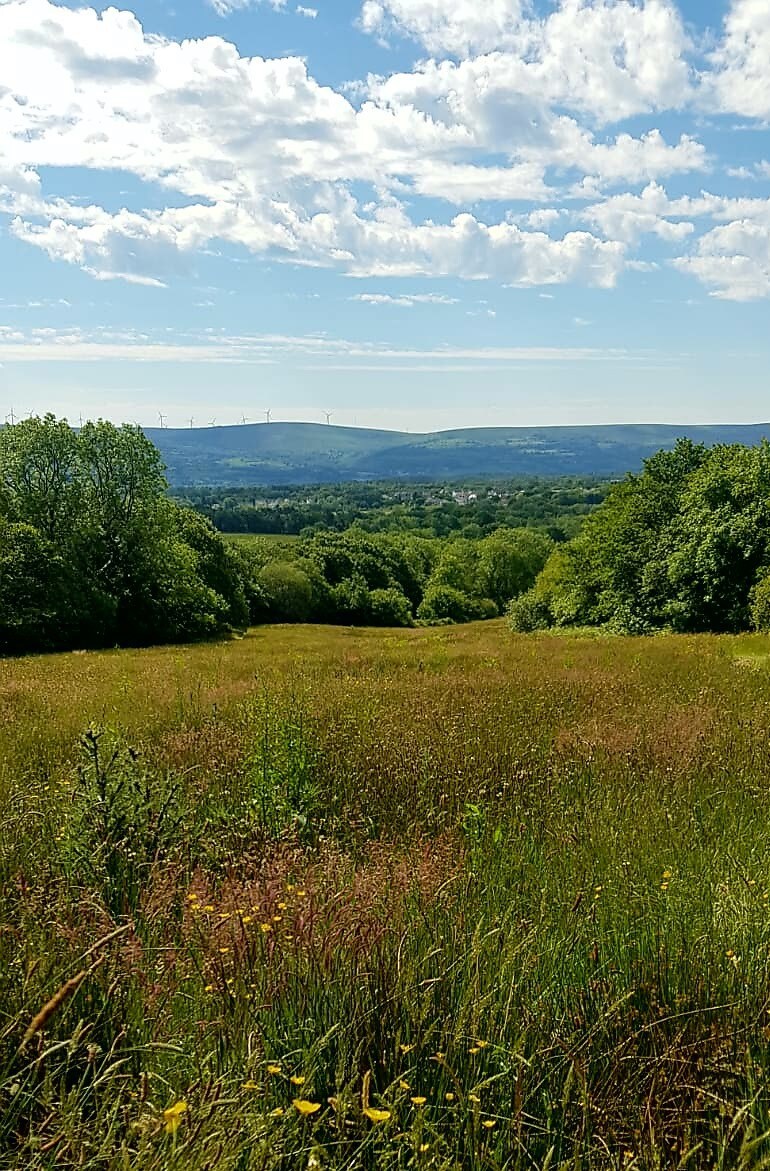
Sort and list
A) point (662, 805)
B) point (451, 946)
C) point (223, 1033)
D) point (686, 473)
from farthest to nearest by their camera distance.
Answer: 1. point (686, 473)
2. point (662, 805)
3. point (451, 946)
4. point (223, 1033)

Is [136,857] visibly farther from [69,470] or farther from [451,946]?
[69,470]

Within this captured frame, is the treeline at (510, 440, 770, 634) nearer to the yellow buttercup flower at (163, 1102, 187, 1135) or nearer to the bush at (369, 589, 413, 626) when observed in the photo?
the yellow buttercup flower at (163, 1102, 187, 1135)

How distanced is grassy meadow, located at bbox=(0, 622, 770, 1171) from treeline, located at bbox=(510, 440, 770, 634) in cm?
2937

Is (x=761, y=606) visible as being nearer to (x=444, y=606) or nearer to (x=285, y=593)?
(x=285, y=593)

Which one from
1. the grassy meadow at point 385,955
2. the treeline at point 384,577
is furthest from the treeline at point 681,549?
the treeline at point 384,577

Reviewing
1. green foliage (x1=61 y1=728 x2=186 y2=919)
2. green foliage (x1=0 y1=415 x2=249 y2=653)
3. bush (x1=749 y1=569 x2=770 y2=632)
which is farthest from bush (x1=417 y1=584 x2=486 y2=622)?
green foliage (x1=61 y1=728 x2=186 y2=919)

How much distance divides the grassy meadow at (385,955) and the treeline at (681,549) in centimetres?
2937

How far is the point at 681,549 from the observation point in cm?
4262

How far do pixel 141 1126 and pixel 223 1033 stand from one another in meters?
0.86

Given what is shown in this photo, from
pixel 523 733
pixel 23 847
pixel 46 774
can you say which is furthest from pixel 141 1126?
pixel 523 733

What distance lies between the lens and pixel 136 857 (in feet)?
16.3

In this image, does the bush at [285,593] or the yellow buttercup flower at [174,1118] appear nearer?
the yellow buttercup flower at [174,1118]

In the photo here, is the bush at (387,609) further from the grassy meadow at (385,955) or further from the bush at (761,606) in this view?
the grassy meadow at (385,955)

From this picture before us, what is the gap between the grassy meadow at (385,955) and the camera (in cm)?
268
